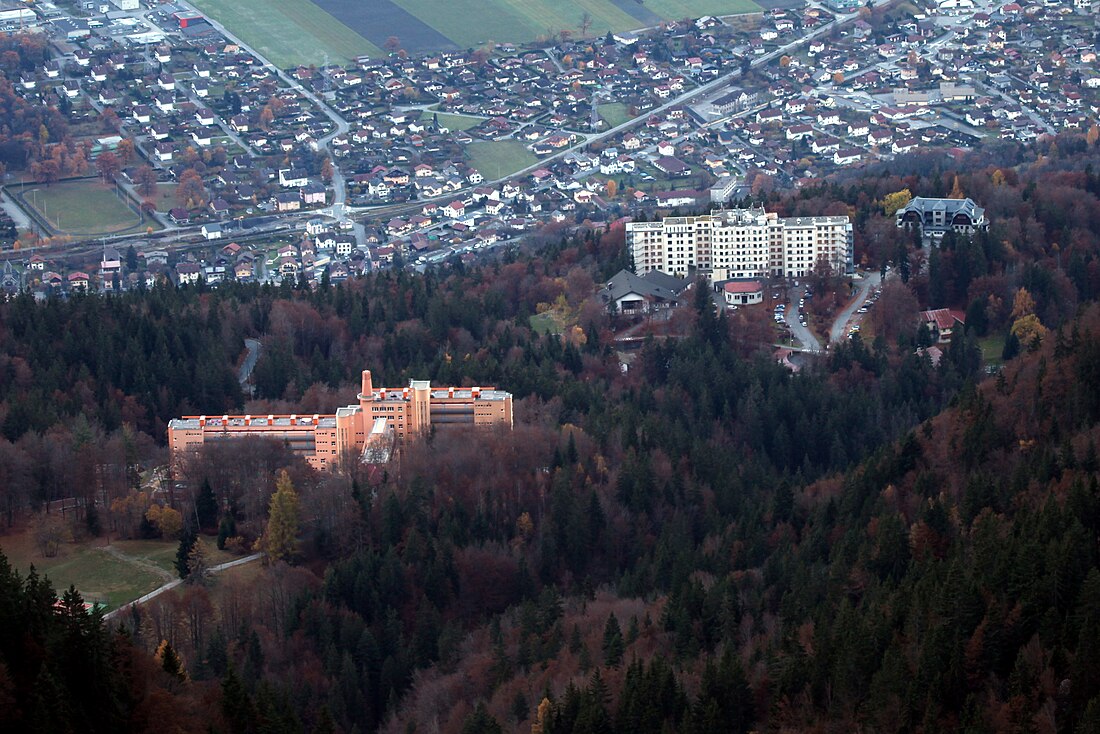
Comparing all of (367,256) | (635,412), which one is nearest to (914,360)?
(635,412)

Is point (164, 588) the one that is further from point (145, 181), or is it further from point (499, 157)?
point (499, 157)

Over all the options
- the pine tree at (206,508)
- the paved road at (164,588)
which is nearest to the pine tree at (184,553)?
the paved road at (164,588)

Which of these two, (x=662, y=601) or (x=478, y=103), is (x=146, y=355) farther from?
(x=478, y=103)

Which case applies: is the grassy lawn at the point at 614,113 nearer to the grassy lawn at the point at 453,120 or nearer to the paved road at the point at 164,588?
the grassy lawn at the point at 453,120

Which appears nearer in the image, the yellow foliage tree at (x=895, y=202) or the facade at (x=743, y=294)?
the facade at (x=743, y=294)

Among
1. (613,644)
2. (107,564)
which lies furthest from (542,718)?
(107,564)

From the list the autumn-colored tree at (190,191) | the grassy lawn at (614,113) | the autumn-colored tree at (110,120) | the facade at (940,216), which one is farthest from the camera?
the grassy lawn at (614,113)

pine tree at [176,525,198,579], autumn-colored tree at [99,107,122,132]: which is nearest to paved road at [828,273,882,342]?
pine tree at [176,525,198,579]
